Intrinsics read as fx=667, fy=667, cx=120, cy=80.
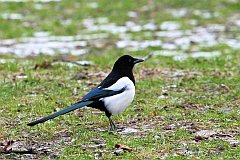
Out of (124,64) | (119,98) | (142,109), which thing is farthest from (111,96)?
(142,109)

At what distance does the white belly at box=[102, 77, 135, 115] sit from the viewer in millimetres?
7305

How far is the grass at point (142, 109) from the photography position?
21.9 ft

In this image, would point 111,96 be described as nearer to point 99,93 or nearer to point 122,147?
point 99,93

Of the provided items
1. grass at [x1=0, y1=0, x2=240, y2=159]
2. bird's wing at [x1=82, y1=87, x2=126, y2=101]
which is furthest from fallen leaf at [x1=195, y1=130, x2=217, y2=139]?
bird's wing at [x1=82, y1=87, x2=126, y2=101]

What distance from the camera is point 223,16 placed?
1859cm

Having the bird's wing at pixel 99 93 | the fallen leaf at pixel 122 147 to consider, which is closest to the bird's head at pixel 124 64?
the bird's wing at pixel 99 93

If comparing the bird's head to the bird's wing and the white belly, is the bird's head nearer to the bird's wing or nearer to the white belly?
the white belly

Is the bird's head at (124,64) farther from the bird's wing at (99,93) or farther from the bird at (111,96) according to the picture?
the bird's wing at (99,93)

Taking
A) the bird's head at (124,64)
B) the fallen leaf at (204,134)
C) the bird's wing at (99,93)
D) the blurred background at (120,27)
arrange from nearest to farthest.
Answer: the fallen leaf at (204,134)
the bird's wing at (99,93)
the bird's head at (124,64)
the blurred background at (120,27)

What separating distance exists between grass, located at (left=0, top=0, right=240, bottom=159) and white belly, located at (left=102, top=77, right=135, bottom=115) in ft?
0.93

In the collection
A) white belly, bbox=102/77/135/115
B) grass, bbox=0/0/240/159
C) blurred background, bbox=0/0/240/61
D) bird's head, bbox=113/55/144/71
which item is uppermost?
bird's head, bbox=113/55/144/71

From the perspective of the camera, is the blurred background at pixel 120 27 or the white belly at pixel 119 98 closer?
the white belly at pixel 119 98

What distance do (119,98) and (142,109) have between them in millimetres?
1354

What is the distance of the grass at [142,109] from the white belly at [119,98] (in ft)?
0.93
